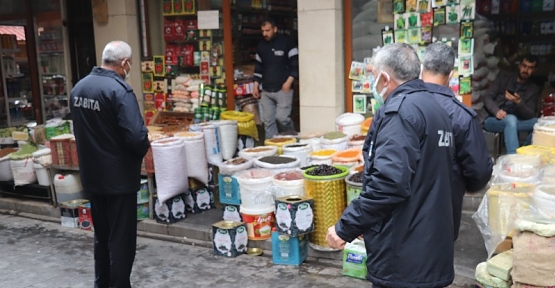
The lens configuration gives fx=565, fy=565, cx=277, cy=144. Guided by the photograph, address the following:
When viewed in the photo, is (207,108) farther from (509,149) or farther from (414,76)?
(414,76)

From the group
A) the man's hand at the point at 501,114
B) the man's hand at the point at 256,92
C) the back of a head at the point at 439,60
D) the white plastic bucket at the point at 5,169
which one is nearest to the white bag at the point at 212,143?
the man's hand at the point at 256,92

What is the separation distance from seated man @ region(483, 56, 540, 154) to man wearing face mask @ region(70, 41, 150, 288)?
4.47 meters

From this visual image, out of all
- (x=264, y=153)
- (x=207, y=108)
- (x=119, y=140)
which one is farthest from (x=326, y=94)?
(x=119, y=140)

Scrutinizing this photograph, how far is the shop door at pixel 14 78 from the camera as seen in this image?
1077cm

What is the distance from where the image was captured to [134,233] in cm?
446

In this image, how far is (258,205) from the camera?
559 cm

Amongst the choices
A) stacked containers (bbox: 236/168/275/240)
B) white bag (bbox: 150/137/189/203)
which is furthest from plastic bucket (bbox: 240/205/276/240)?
white bag (bbox: 150/137/189/203)

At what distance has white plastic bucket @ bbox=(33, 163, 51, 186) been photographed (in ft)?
24.4

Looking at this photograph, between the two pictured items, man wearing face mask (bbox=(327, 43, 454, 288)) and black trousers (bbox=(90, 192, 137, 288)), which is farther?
black trousers (bbox=(90, 192, 137, 288))

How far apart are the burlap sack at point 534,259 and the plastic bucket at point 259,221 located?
2.40 m

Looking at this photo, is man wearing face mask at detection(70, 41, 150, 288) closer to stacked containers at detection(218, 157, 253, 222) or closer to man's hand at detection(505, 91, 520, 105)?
stacked containers at detection(218, 157, 253, 222)

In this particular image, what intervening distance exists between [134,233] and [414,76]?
267cm

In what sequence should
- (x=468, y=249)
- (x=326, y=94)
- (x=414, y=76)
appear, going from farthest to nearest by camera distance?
1. (x=326, y=94)
2. (x=468, y=249)
3. (x=414, y=76)

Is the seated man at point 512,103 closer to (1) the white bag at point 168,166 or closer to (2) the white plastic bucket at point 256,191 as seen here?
(2) the white plastic bucket at point 256,191
